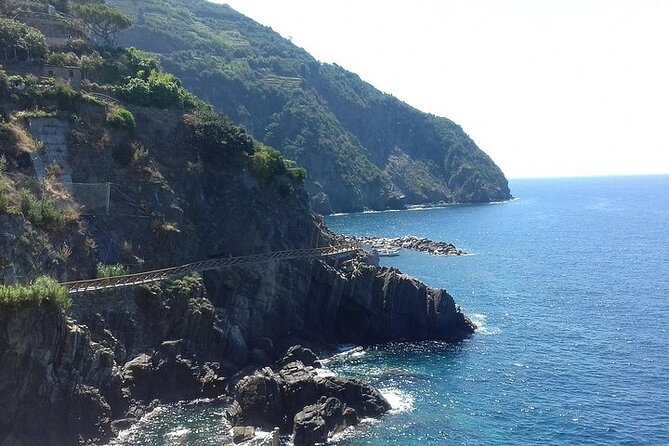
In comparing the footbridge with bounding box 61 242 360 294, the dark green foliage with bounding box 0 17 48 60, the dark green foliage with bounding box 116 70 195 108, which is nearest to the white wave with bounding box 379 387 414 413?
the footbridge with bounding box 61 242 360 294

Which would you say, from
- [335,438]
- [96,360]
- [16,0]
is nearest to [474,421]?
[335,438]

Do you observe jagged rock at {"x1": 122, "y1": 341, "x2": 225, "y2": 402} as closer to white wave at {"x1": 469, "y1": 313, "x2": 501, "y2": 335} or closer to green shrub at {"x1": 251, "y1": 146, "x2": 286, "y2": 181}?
green shrub at {"x1": 251, "y1": 146, "x2": 286, "y2": 181}

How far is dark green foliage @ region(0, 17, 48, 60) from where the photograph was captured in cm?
7362

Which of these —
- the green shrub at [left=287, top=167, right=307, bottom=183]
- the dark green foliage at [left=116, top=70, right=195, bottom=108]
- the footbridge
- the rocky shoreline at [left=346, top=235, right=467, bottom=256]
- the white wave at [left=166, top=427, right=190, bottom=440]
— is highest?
the dark green foliage at [left=116, top=70, right=195, bottom=108]

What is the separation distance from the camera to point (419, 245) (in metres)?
154

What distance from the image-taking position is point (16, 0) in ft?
288

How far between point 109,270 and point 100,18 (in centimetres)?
5642

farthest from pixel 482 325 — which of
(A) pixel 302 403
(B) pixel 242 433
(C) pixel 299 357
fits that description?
(B) pixel 242 433

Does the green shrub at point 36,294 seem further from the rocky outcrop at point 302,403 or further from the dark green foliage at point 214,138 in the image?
the dark green foliage at point 214,138

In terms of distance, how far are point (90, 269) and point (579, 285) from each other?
85.8 m

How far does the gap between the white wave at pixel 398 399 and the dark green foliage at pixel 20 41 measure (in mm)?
61022

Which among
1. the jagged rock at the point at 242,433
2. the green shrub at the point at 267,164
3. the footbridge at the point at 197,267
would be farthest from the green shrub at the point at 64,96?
the jagged rock at the point at 242,433

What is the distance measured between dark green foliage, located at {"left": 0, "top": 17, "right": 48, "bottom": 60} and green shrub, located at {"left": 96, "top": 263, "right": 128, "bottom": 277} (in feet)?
111

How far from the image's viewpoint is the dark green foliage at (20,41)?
73.6 metres
